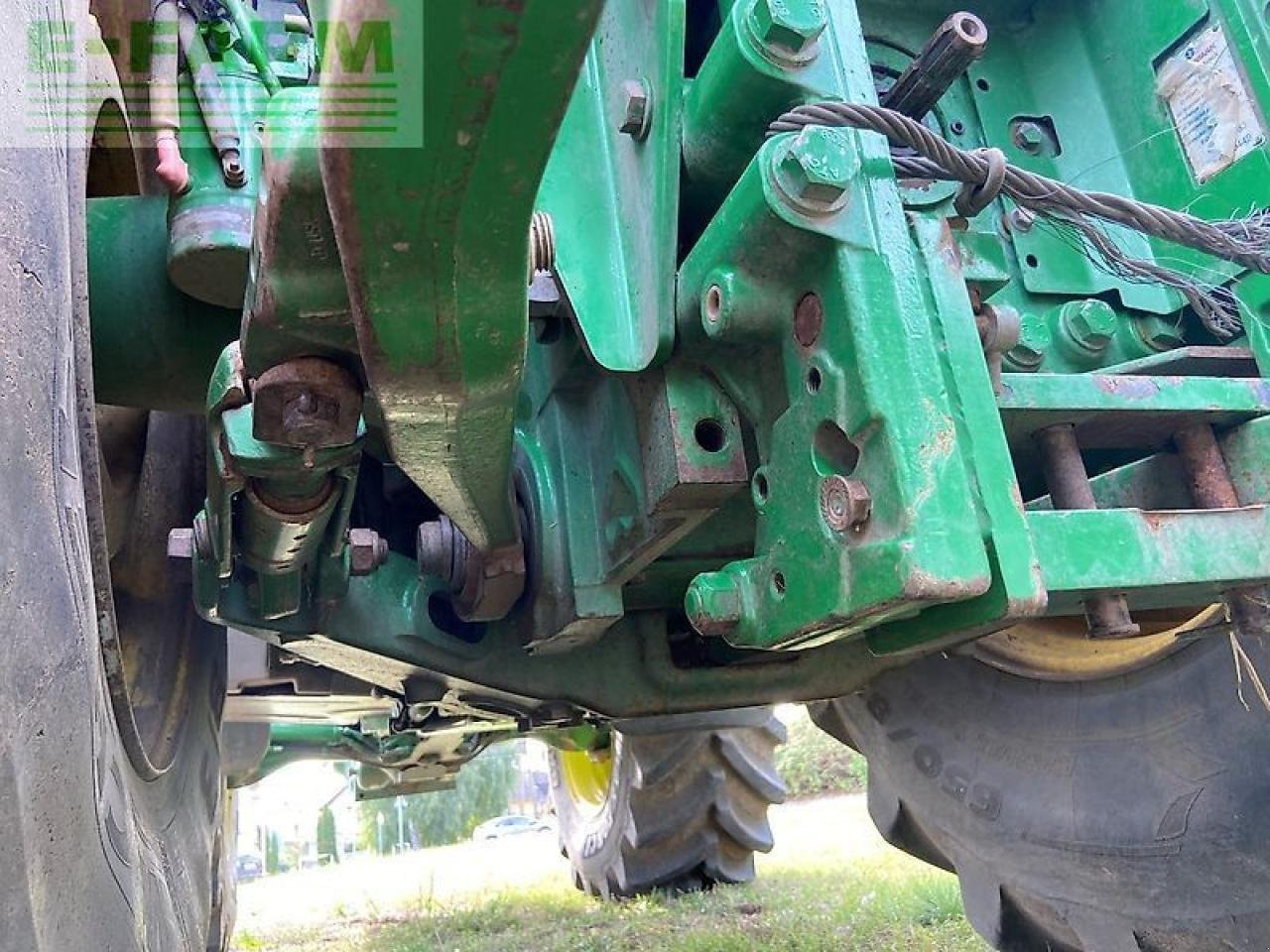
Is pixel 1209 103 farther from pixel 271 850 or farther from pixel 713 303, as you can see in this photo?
pixel 271 850

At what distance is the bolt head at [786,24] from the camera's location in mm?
1031

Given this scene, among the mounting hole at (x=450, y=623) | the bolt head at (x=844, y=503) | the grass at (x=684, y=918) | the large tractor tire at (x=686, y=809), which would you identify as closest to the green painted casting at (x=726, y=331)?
the bolt head at (x=844, y=503)

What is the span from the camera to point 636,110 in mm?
1127

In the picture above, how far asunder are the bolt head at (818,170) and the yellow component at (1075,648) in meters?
0.93

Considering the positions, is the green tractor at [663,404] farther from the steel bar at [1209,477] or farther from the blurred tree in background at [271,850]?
the blurred tree in background at [271,850]

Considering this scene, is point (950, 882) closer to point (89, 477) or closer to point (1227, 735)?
point (1227, 735)

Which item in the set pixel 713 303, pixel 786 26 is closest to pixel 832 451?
pixel 713 303

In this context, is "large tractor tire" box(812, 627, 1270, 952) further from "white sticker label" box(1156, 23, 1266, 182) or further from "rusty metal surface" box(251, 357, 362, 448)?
"rusty metal surface" box(251, 357, 362, 448)

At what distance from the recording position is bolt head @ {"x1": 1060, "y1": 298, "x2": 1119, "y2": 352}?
142 centimetres

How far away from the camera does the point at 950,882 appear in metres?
3.60

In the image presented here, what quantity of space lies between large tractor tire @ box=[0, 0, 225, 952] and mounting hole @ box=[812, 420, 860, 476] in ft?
2.05

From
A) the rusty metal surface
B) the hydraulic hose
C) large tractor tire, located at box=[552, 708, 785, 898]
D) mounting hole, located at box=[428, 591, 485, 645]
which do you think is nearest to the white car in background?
large tractor tire, located at box=[552, 708, 785, 898]

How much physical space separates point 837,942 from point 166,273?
2.46 m

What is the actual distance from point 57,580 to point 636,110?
718mm
